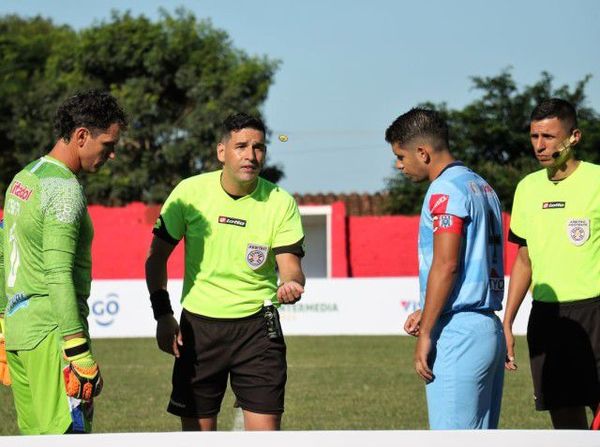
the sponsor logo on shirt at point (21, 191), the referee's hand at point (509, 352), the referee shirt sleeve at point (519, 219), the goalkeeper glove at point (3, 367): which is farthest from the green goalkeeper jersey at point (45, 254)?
the referee shirt sleeve at point (519, 219)

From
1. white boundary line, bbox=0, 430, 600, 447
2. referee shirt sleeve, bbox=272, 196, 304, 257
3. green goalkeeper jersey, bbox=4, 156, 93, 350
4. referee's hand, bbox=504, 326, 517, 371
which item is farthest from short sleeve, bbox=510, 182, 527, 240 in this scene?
white boundary line, bbox=0, 430, 600, 447

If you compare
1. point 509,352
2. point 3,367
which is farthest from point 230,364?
point 509,352

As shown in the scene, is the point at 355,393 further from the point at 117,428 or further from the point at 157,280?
the point at 157,280

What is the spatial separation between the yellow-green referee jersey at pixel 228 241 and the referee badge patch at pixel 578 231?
163 centimetres

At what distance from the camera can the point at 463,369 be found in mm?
5441

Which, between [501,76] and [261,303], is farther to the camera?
[501,76]

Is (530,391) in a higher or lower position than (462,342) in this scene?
lower

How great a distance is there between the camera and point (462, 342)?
547cm

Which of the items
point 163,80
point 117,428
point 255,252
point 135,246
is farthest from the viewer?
point 163,80

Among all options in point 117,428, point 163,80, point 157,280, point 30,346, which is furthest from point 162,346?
point 163,80

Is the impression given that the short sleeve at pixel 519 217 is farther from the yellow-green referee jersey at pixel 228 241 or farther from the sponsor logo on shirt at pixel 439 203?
the sponsor logo on shirt at pixel 439 203

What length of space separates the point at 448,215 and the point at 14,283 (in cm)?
207

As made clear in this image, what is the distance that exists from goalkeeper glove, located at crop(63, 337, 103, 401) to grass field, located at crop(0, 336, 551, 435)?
488 centimetres

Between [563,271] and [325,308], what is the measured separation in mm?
16520
